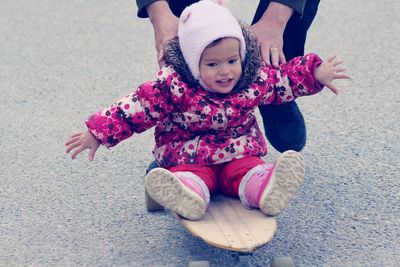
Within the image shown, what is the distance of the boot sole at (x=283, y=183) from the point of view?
2.22m

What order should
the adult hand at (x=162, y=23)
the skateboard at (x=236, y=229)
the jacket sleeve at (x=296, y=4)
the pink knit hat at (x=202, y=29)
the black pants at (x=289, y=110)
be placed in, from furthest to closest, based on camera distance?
the black pants at (x=289, y=110) → the jacket sleeve at (x=296, y=4) → the adult hand at (x=162, y=23) → the pink knit hat at (x=202, y=29) → the skateboard at (x=236, y=229)

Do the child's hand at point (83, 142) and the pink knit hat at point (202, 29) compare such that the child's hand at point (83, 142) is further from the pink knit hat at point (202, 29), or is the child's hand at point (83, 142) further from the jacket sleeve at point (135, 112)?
the pink knit hat at point (202, 29)

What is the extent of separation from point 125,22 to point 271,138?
189 centimetres

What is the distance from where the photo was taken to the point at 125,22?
4664 millimetres

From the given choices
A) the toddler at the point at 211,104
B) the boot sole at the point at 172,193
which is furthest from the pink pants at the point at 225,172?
the boot sole at the point at 172,193

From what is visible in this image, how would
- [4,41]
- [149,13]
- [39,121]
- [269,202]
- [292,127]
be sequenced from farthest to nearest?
[4,41], [39,121], [292,127], [149,13], [269,202]

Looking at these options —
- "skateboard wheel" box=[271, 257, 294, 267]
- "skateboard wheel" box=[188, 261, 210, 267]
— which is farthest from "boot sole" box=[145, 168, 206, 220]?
"skateboard wheel" box=[271, 257, 294, 267]

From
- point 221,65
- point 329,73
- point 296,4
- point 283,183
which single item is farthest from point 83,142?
point 296,4

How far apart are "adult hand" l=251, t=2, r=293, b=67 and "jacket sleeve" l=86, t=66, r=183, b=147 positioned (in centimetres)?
32

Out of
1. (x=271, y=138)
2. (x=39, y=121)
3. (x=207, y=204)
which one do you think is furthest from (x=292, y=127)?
(x=39, y=121)

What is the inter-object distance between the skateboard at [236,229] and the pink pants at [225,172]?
0.18 feet

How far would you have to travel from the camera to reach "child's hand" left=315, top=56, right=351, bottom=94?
2387 millimetres

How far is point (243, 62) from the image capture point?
7.89 feet

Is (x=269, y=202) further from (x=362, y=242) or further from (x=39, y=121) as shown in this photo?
(x=39, y=121)
